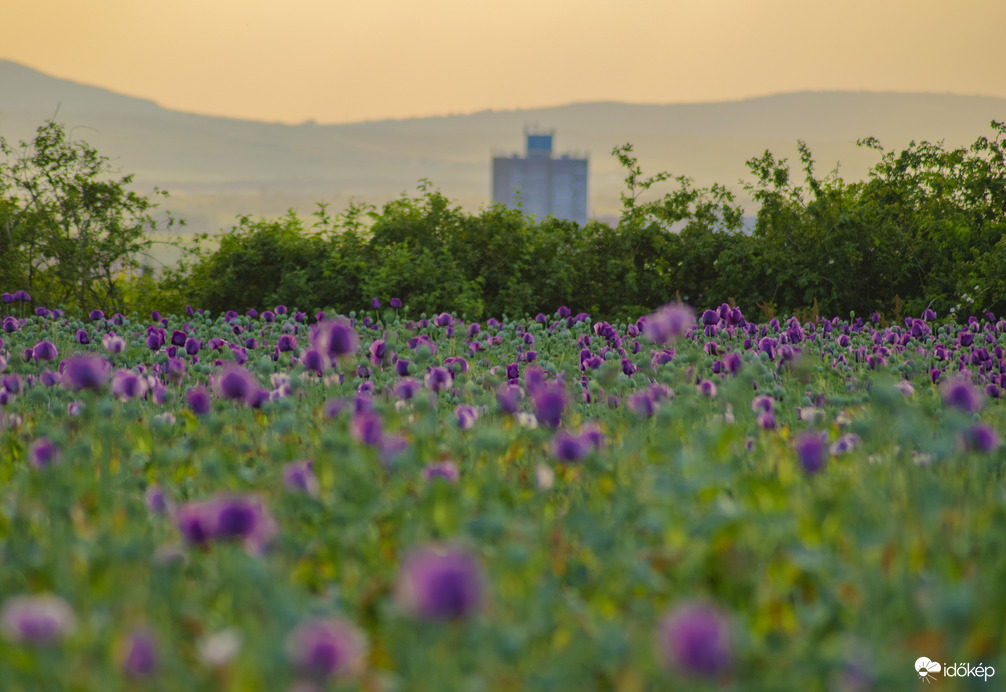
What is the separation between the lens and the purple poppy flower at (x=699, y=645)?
1.21 meters

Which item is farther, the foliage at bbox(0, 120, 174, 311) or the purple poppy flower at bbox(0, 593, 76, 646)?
the foliage at bbox(0, 120, 174, 311)

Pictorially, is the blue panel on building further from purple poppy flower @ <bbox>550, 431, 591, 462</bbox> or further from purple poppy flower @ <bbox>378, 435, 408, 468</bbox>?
purple poppy flower @ <bbox>378, 435, 408, 468</bbox>

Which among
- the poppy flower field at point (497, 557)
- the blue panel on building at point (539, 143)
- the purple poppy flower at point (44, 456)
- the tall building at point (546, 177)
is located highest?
the blue panel on building at point (539, 143)

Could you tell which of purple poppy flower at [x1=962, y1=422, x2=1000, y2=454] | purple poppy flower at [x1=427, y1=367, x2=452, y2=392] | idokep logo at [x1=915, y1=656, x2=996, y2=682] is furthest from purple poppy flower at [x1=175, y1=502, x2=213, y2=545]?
purple poppy flower at [x1=427, y1=367, x2=452, y2=392]

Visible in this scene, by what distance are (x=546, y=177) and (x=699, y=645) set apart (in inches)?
7084

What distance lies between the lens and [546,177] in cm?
17775

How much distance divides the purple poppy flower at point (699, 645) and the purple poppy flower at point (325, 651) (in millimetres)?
459

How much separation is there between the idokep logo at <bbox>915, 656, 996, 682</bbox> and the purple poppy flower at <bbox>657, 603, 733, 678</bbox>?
2.26 ft

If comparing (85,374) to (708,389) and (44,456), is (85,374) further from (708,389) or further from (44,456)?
(708,389)

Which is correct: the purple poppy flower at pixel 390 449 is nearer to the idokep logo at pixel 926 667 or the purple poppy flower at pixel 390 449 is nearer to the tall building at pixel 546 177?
the idokep logo at pixel 926 667

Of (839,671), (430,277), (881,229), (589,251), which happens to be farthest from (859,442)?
(881,229)

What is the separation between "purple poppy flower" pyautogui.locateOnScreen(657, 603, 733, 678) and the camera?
1.21 metres

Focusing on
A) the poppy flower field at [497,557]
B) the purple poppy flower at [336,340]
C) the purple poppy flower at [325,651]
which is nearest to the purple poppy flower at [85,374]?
the poppy flower field at [497,557]

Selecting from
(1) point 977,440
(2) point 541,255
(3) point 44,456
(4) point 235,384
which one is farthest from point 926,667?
(2) point 541,255
